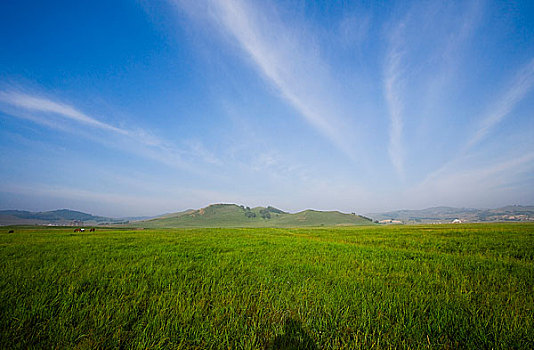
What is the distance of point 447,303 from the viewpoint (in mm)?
4223

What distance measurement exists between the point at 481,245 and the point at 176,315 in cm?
1793

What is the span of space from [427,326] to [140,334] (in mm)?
4597

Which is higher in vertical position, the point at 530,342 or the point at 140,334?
the point at 140,334

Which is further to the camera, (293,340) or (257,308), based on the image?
(257,308)

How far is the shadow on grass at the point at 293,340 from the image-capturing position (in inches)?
114

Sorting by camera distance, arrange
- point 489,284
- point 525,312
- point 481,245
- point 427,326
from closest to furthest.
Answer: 1. point 427,326
2. point 525,312
3. point 489,284
4. point 481,245

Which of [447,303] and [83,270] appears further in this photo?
[83,270]

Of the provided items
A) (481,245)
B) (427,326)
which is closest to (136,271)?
(427,326)

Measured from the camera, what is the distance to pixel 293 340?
3037mm

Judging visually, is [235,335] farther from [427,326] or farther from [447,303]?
[447,303]

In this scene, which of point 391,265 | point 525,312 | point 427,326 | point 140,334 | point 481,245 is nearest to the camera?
point 140,334

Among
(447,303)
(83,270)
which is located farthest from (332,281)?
(83,270)

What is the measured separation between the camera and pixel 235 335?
10.2ft

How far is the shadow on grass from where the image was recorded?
9.49 feet
